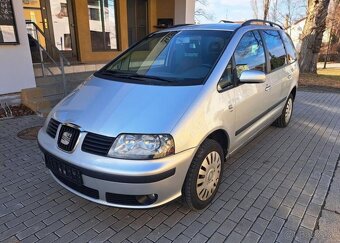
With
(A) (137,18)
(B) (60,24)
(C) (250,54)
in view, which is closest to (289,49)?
(C) (250,54)

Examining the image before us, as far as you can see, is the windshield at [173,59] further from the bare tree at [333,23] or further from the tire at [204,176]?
the bare tree at [333,23]

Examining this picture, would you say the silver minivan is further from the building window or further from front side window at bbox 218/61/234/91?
the building window

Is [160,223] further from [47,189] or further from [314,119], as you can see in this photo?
[314,119]

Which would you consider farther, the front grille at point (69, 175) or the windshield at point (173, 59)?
the windshield at point (173, 59)

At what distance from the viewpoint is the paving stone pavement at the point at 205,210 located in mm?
2451

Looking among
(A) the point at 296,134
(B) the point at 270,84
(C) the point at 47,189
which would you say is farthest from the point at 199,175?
(A) the point at 296,134

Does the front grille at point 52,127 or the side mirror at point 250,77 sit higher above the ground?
the side mirror at point 250,77

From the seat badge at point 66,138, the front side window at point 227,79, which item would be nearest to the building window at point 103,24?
the front side window at point 227,79

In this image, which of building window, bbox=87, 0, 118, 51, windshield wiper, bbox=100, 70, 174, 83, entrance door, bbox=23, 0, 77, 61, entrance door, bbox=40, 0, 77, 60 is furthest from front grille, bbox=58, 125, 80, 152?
building window, bbox=87, 0, 118, 51

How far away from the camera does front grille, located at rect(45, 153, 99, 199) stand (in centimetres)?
235

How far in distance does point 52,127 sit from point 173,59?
1.50 meters

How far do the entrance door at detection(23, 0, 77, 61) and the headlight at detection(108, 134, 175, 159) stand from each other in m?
7.32

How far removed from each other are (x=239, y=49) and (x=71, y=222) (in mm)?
2507

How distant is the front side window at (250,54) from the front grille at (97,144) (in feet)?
5.33
